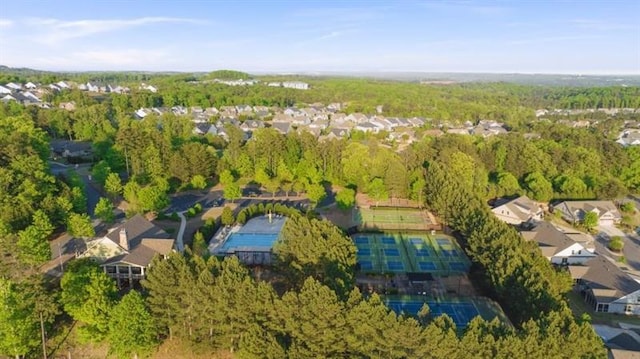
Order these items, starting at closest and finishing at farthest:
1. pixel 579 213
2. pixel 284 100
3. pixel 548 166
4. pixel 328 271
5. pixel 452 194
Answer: pixel 328 271, pixel 452 194, pixel 579 213, pixel 548 166, pixel 284 100

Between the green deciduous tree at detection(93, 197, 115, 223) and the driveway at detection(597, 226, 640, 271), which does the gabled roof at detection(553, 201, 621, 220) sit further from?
the green deciduous tree at detection(93, 197, 115, 223)

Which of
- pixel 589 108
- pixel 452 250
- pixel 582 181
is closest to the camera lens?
pixel 452 250

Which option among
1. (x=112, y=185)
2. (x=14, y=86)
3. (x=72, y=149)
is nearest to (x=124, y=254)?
(x=112, y=185)

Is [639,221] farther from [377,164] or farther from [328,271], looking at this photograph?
[328,271]

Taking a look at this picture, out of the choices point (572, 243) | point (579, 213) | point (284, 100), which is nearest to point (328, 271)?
point (572, 243)

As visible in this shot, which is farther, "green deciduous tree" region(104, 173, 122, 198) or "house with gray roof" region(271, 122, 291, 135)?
"house with gray roof" region(271, 122, 291, 135)

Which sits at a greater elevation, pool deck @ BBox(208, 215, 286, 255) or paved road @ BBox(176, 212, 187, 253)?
pool deck @ BBox(208, 215, 286, 255)

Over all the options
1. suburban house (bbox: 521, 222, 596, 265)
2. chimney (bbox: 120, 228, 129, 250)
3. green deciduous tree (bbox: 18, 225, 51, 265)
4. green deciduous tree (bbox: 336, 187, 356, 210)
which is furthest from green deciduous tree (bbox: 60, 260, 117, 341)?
suburban house (bbox: 521, 222, 596, 265)

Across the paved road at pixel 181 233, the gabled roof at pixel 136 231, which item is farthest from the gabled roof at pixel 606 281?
the gabled roof at pixel 136 231

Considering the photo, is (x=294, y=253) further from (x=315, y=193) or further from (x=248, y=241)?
(x=315, y=193)
